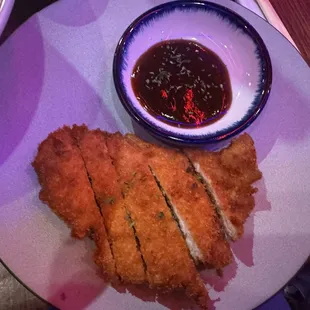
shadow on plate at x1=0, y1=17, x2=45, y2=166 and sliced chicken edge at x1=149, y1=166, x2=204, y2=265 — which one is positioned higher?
shadow on plate at x1=0, y1=17, x2=45, y2=166

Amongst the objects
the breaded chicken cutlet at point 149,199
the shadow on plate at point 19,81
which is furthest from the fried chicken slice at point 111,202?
the shadow on plate at point 19,81

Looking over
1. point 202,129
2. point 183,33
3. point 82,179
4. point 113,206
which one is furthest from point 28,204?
point 183,33

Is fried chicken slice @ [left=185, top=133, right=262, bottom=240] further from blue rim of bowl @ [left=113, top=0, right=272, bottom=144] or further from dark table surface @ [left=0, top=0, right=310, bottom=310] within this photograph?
dark table surface @ [left=0, top=0, right=310, bottom=310]

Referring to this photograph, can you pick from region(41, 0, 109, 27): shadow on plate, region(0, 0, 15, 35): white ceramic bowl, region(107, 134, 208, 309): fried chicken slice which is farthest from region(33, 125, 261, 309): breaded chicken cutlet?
region(41, 0, 109, 27): shadow on plate

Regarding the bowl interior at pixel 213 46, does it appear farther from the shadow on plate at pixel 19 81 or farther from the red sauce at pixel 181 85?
the shadow on plate at pixel 19 81

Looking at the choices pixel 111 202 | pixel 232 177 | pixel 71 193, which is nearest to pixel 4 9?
pixel 71 193
